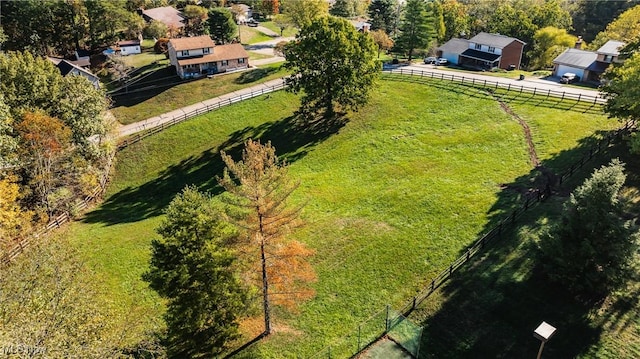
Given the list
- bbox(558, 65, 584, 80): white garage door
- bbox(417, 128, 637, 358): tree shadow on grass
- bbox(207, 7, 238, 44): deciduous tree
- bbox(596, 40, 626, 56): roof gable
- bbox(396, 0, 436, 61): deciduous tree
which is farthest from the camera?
bbox(207, 7, 238, 44): deciduous tree

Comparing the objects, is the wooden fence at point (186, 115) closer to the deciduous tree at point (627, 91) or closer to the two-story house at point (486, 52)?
the two-story house at point (486, 52)

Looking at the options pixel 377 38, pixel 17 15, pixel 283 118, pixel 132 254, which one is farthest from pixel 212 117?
pixel 17 15

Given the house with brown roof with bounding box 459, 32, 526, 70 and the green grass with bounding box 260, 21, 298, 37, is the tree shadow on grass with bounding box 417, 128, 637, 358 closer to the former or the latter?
the house with brown roof with bounding box 459, 32, 526, 70

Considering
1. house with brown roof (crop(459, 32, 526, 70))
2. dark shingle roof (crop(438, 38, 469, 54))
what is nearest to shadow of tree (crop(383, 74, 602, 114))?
house with brown roof (crop(459, 32, 526, 70))

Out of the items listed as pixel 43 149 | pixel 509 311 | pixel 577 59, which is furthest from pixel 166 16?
pixel 509 311

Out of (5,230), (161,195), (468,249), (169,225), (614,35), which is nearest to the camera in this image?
(169,225)

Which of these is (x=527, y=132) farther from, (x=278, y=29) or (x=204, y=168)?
(x=278, y=29)

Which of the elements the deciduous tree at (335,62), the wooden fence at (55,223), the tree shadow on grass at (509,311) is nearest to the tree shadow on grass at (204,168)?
the wooden fence at (55,223)

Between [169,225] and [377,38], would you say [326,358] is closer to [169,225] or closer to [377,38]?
[169,225]
